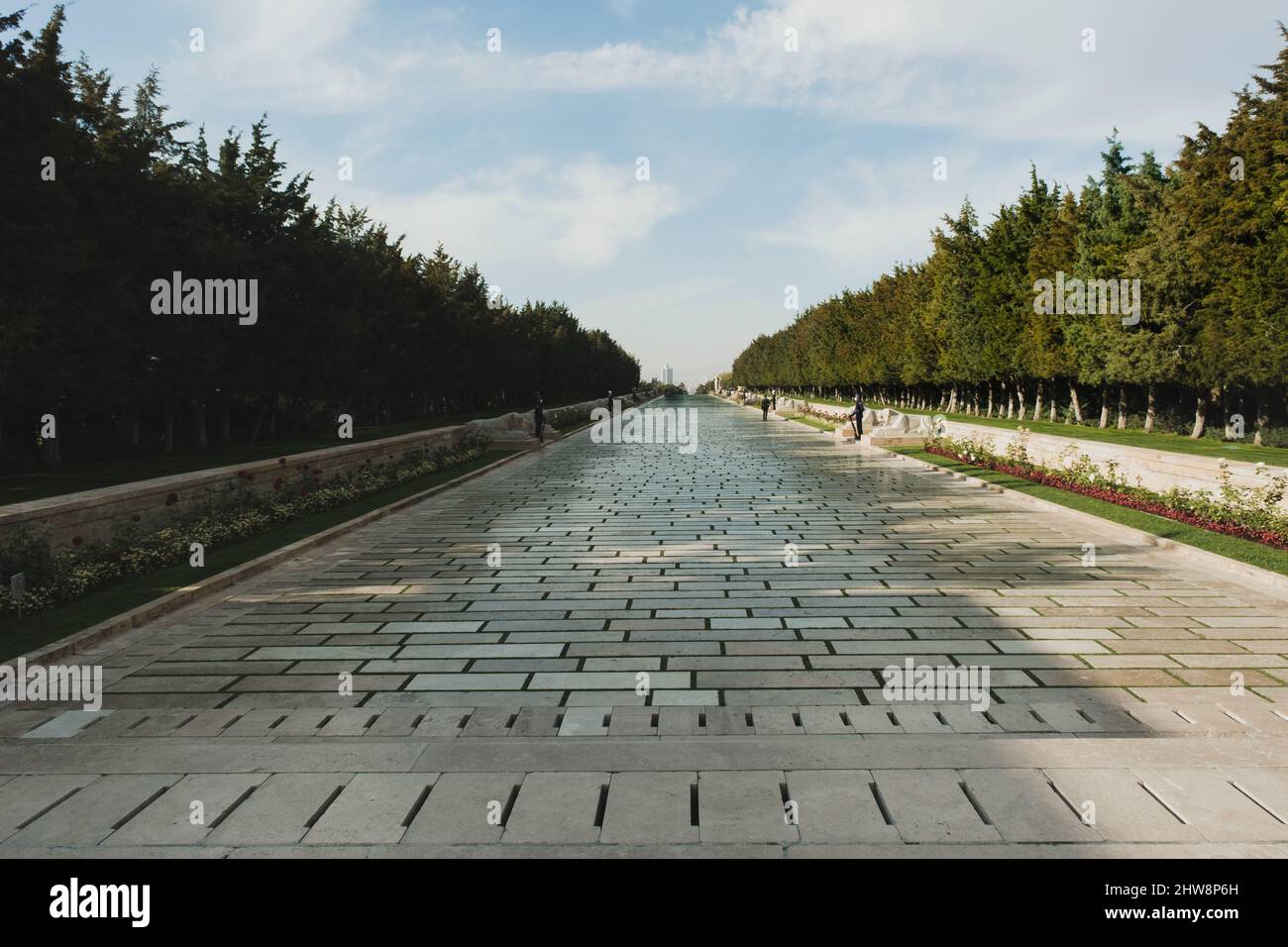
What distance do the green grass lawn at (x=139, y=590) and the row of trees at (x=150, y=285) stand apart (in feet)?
20.3

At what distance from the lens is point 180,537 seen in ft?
36.9

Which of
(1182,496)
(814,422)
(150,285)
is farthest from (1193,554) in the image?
(814,422)

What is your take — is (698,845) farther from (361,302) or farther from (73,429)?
(361,302)

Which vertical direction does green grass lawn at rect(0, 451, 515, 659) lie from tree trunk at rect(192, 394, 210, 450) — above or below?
below

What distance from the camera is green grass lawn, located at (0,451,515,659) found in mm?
7422

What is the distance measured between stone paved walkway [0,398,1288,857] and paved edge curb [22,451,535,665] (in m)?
0.19

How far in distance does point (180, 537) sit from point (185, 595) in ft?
9.60

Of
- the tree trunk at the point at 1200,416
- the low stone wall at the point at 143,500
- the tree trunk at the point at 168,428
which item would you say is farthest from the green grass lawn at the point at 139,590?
the tree trunk at the point at 1200,416

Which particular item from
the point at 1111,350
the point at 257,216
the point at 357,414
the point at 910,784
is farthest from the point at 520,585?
the point at 357,414

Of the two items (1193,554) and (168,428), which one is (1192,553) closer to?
(1193,554)

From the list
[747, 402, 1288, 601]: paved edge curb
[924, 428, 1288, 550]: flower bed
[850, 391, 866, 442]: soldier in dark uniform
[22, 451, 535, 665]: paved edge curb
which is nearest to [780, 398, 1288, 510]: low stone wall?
[924, 428, 1288, 550]: flower bed

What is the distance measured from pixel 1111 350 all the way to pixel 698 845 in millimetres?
28394

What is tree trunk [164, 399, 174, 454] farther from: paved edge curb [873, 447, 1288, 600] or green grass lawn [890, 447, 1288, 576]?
paved edge curb [873, 447, 1288, 600]

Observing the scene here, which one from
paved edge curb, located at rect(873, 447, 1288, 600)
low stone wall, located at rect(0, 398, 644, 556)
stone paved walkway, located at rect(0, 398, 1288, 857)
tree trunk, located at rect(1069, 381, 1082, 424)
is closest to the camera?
stone paved walkway, located at rect(0, 398, 1288, 857)
